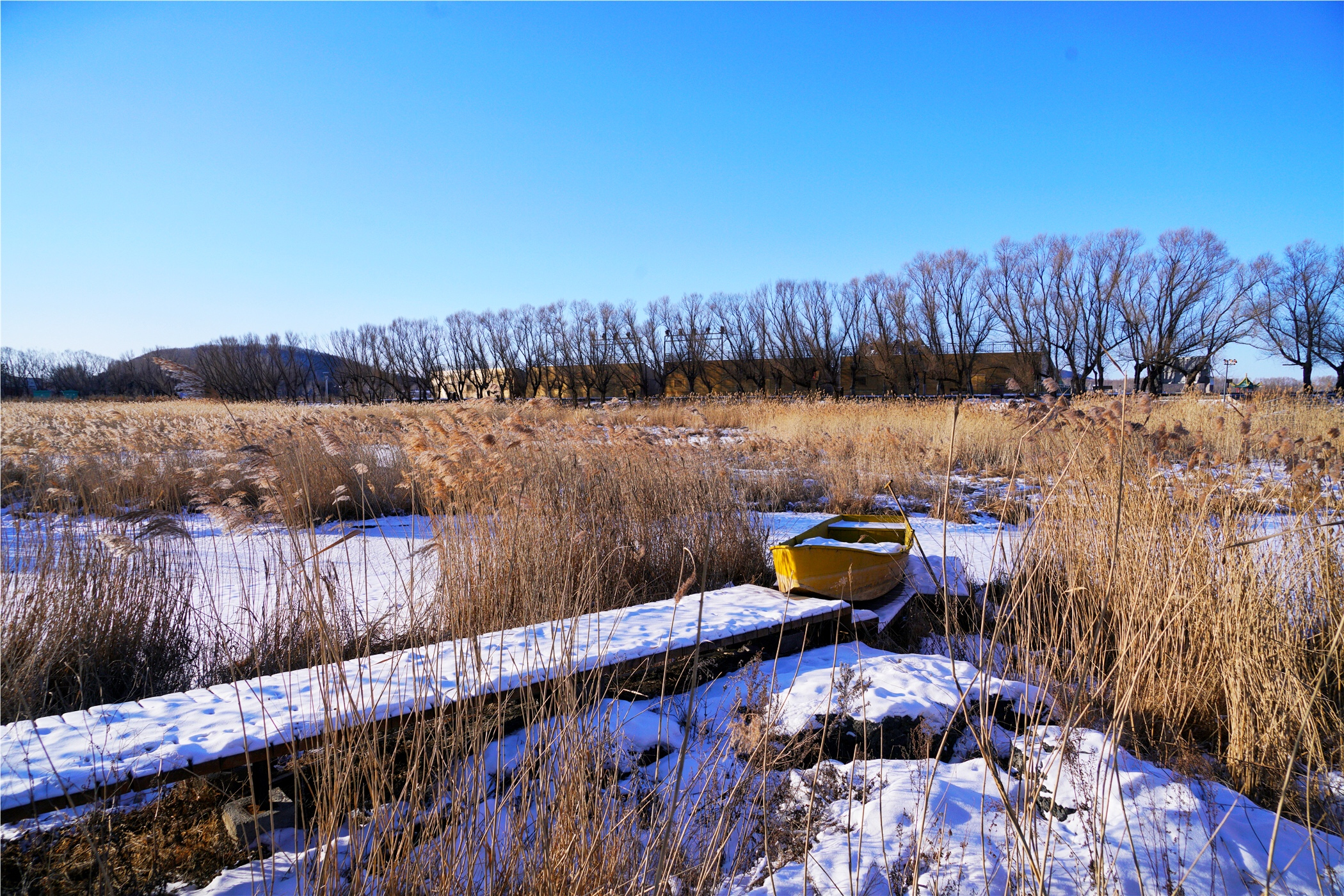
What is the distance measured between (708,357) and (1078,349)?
21.9m

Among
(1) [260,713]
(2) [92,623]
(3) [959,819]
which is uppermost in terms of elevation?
(2) [92,623]

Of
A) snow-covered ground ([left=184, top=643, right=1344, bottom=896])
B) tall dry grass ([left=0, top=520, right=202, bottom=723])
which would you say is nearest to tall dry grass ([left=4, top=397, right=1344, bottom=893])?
snow-covered ground ([left=184, top=643, right=1344, bottom=896])

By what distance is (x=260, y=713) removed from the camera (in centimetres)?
242

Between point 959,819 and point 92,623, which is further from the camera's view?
point 92,623

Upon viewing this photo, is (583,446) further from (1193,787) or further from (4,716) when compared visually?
(1193,787)

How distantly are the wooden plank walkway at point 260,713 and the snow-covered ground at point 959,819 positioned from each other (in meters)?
0.28

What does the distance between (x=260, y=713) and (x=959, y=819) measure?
2578mm

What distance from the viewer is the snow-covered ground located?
64.9 inches

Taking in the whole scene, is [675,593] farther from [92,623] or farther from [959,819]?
[92,623]

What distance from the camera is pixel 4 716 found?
2.50 m

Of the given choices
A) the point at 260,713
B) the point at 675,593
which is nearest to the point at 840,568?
the point at 675,593

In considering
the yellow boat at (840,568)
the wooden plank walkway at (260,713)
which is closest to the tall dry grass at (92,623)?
the wooden plank walkway at (260,713)

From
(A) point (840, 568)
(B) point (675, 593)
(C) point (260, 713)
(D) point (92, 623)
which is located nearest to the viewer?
(C) point (260, 713)

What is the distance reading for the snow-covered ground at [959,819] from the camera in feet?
5.41
